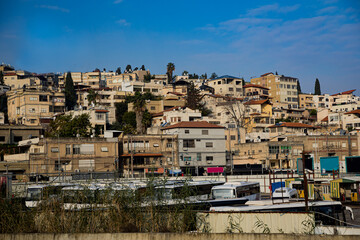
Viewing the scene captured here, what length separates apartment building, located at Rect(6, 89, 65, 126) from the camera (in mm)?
95562

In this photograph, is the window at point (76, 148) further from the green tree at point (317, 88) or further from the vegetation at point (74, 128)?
the green tree at point (317, 88)

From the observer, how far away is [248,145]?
73250 millimetres

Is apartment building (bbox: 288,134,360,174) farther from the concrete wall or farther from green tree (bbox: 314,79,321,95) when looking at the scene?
green tree (bbox: 314,79,321,95)

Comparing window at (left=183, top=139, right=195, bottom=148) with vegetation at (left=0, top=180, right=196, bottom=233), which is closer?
vegetation at (left=0, top=180, right=196, bottom=233)

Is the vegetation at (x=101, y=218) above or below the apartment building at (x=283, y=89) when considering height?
below

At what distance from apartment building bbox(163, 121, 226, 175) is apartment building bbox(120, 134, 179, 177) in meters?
1.76

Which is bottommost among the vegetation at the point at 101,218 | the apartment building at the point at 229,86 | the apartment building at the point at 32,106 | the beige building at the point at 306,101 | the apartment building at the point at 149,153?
the vegetation at the point at 101,218

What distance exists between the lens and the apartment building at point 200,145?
6562 centimetres

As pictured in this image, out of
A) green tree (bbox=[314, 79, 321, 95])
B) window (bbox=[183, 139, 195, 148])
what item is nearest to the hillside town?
window (bbox=[183, 139, 195, 148])

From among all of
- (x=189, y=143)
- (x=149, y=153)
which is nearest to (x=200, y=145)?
(x=189, y=143)

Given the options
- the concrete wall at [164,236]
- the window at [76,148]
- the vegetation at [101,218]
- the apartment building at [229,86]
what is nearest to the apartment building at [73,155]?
the window at [76,148]

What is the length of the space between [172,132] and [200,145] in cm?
490

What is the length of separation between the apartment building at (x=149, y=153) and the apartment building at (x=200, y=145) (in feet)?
5.77

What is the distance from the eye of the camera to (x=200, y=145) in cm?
6769
